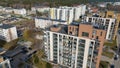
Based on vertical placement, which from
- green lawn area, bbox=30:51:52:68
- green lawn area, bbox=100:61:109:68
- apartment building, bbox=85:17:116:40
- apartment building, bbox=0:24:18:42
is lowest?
green lawn area, bbox=100:61:109:68

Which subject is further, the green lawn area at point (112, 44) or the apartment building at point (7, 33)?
the apartment building at point (7, 33)

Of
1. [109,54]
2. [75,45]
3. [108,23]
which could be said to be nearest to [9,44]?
[75,45]

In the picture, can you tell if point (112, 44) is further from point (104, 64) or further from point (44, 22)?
point (44, 22)

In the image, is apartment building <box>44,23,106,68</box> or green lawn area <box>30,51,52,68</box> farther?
green lawn area <box>30,51,52,68</box>

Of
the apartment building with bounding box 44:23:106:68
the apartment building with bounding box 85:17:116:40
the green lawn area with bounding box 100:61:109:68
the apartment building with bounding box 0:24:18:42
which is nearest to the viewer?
the apartment building with bounding box 44:23:106:68

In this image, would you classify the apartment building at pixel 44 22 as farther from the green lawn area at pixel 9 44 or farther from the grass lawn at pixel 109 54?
the grass lawn at pixel 109 54

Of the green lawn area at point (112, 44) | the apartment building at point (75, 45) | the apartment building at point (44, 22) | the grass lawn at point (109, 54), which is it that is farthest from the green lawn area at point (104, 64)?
the apartment building at point (44, 22)

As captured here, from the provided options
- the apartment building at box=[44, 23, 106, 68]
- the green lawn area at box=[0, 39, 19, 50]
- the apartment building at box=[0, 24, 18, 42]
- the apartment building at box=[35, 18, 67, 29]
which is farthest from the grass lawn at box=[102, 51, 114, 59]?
the apartment building at box=[0, 24, 18, 42]

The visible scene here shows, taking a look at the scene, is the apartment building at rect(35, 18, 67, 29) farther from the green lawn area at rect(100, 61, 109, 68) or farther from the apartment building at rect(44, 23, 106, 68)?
the green lawn area at rect(100, 61, 109, 68)

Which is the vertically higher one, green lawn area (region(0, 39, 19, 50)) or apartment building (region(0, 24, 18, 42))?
apartment building (region(0, 24, 18, 42))
